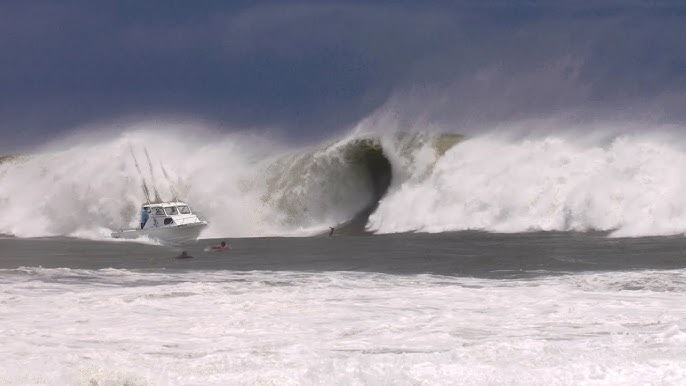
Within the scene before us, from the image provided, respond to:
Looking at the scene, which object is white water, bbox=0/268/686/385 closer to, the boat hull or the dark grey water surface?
the dark grey water surface

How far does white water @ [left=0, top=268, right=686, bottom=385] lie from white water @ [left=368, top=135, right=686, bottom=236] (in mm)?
13696

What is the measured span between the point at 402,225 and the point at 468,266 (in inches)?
628

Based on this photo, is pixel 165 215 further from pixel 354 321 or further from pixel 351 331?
pixel 351 331

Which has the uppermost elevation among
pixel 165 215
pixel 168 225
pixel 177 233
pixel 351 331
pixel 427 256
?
pixel 165 215

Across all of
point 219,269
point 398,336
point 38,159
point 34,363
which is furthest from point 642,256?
point 38,159

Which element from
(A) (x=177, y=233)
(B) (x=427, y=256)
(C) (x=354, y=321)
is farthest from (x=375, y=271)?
(A) (x=177, y=233)

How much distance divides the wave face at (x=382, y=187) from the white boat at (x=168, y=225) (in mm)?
3997

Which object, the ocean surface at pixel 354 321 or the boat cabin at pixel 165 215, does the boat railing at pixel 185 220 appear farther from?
the ocean surface at pixel 354 321

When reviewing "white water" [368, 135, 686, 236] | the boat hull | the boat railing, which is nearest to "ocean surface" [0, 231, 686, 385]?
"white water" [368, 135, 686, 236]

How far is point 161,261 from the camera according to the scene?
2062 cm

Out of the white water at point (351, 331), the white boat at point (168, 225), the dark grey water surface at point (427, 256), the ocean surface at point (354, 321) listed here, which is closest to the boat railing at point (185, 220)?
the white boat at point (168, 225)

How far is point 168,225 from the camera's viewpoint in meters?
30.9

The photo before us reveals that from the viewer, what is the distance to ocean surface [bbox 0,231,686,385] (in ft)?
25.0

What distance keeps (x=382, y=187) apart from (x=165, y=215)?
377 inches
